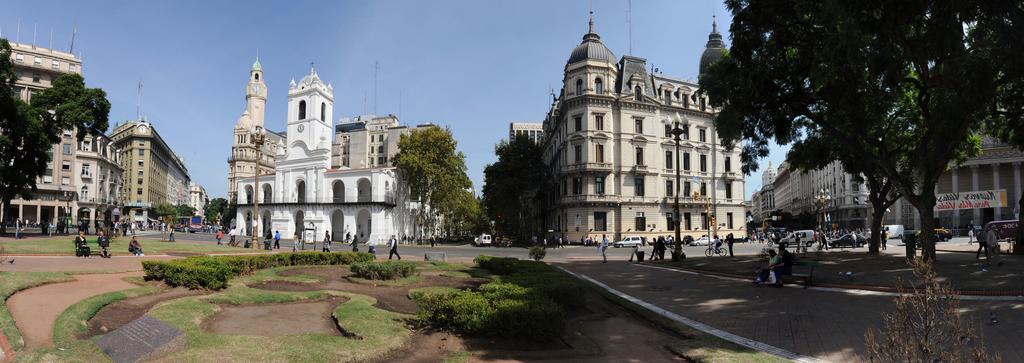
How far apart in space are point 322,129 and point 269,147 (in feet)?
273

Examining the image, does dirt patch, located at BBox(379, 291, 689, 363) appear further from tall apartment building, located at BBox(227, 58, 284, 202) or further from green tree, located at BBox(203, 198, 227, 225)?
green tree, located at BBox(203, 198, 227, 225)

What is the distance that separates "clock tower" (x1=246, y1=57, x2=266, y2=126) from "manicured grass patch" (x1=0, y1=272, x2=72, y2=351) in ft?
386

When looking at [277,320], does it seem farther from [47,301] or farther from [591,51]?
[591,51]

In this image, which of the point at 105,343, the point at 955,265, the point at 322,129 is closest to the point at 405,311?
the point at 105,343

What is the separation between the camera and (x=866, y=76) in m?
16.2

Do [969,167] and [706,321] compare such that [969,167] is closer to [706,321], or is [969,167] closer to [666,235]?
[666,235]

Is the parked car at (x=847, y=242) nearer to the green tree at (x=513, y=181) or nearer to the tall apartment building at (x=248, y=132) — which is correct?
the green tree at (x=513, y=181)

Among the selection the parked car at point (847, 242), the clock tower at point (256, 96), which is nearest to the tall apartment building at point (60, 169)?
the clock tower at point (256, 96)

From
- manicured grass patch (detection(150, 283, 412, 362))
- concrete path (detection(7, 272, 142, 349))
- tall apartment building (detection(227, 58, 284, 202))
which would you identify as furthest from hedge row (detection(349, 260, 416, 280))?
tall apartment building (detection(227, 58, 284, 202))

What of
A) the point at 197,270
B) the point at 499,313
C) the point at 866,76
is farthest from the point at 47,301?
the point at 866,76

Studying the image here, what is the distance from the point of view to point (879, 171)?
24031 mm

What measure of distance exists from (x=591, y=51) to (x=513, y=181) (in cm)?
1611

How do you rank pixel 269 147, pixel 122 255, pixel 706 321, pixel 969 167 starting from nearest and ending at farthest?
pixel 706 321
pixel 122 255
pixel 969 167
pixel 269 147

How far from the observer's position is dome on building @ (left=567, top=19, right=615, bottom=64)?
5638cm
